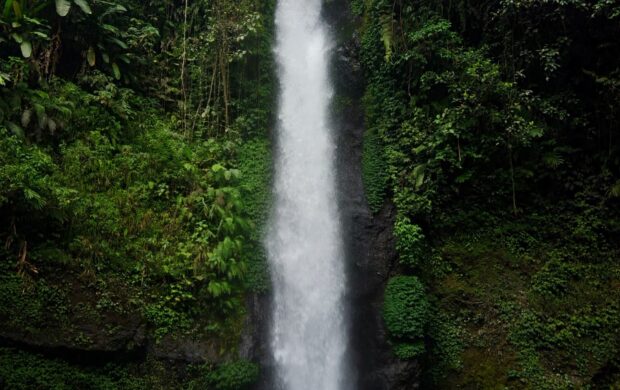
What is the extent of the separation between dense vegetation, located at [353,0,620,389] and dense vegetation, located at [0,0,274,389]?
3.50 m

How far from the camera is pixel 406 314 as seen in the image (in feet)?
27.0

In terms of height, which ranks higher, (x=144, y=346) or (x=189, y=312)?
(x=189, y=312)

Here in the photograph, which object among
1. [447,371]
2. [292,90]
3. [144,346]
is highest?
[292,90]

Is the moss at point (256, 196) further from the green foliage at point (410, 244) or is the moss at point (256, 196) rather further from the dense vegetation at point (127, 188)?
the green foliage at point (410, 244)

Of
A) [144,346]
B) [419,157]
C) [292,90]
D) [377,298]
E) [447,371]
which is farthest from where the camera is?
[292,90]

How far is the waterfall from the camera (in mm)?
8352

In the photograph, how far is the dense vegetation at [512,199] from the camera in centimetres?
799

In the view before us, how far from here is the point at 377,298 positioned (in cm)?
883

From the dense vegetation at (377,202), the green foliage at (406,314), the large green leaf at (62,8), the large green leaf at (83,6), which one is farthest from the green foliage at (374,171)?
the large green leaf at (62,8)

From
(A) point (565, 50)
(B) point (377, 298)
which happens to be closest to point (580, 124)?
(A) point (565, 50)

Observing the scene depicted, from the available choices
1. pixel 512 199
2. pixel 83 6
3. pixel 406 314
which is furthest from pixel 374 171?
pixel 83 6

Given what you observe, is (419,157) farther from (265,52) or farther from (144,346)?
(144,346)

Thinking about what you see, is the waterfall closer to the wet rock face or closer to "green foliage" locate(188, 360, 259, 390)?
the wet rock face

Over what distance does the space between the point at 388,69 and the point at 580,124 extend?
468cm
